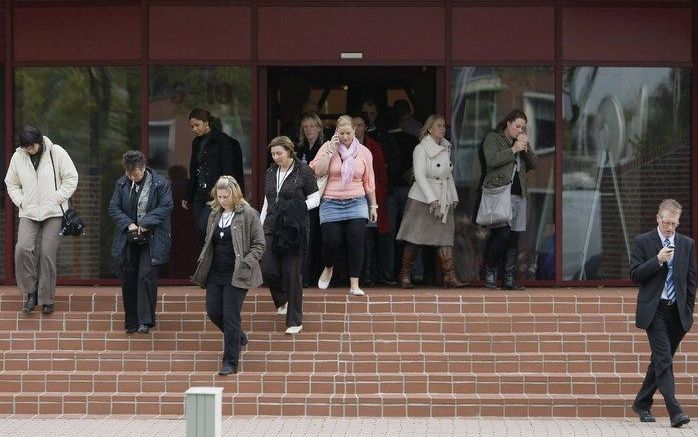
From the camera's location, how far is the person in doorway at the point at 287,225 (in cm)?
1359

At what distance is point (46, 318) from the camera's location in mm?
14219

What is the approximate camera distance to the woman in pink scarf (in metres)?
14.5

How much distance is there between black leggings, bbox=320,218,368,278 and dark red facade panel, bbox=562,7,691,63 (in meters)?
3.22

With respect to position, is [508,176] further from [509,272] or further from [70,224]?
[70,224]

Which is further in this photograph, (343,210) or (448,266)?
(448,266)

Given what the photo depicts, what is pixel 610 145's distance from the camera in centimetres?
1623

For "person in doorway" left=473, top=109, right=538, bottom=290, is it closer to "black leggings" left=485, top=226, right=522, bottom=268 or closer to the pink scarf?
"black leggings" left=485, top=226, right=522, bottom=268

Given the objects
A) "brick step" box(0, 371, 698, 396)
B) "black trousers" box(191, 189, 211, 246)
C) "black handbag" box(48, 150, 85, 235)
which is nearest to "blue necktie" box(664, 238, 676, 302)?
"brick step" box(0, 371, 698, 396)

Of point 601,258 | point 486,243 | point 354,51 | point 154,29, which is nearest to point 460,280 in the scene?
point 486,243

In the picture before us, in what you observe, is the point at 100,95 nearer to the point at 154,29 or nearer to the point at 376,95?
the point at 154,29

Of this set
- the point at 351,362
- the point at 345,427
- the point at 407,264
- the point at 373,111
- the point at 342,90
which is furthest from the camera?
the point at 342,90

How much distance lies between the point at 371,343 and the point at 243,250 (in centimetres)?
152

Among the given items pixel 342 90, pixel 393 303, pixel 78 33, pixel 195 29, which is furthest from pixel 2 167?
pixel 393 303

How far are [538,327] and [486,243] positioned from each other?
2187 millimetres
